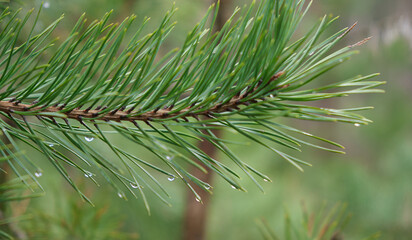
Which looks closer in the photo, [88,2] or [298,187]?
[88,2]

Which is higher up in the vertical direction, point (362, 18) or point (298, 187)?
point (362, 18)

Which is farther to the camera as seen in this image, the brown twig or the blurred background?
the blurred background

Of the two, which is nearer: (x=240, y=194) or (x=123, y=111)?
(x=123, y=111)

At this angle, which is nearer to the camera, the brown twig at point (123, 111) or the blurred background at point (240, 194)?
the brown twig at point (123, 111)

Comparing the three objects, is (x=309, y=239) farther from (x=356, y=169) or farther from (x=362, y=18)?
(x=362, y=18)

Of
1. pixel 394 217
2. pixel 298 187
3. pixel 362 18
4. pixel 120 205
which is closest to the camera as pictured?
pixel 120 205

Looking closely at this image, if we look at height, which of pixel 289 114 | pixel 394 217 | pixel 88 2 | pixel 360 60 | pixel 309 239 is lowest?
pixel 394 217

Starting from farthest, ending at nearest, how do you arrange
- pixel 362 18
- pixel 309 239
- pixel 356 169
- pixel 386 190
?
1. pixel 362 18
2. pixel 356 169
3. pixel 386 190
4. pixel 309 239

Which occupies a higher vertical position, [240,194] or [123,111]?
[123,111]

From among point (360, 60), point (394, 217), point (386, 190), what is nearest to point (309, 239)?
point (394, 217)
